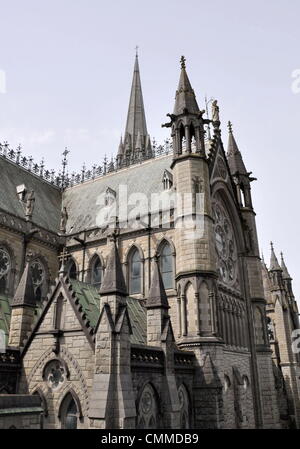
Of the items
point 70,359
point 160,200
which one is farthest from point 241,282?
point 70,359

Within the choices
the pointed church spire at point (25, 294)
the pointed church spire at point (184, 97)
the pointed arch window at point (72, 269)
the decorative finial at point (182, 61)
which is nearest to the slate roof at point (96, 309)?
the pointed church spire at point (25, 294)

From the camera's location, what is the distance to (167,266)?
25781 mm

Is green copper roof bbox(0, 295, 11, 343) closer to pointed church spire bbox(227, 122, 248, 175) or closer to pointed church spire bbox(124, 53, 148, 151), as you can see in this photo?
pointed church spire bbox(227, 122, 248, 175)

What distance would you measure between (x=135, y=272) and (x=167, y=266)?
2.56m

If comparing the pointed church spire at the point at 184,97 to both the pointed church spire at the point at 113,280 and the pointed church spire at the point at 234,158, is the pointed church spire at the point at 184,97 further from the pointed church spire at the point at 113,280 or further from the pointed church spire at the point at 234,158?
the pointed church spire at the point at 113,280

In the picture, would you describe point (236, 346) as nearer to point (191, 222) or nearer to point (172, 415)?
point (191, 222)

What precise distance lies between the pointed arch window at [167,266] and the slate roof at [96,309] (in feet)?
9.38

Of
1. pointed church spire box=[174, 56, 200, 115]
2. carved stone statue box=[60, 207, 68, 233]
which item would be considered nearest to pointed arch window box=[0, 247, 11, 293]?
carved stone statue box=[60, 207, 68, 233]

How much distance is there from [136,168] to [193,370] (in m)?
19.6

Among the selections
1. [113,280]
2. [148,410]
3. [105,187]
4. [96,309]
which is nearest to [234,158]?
[105,187]

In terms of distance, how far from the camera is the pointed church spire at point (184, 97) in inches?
1000

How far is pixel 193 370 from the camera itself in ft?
64.4

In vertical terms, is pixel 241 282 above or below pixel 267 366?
above

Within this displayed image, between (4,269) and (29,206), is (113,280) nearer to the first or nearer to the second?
(4,269)
